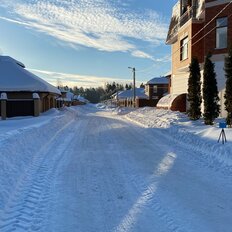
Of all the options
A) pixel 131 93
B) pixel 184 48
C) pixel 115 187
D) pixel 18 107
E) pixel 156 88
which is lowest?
pixel 115 187

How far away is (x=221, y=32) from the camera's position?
22.5 metres

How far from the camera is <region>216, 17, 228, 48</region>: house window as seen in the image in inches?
876

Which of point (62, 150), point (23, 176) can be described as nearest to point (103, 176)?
point (23, 176)

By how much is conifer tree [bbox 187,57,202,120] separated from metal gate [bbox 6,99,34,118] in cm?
1408

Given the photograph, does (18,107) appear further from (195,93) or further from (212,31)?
(212,31)

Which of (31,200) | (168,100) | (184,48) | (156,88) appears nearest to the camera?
(31,200)

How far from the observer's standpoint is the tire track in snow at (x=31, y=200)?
5062 millimetres

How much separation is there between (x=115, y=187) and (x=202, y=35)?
65.7ft

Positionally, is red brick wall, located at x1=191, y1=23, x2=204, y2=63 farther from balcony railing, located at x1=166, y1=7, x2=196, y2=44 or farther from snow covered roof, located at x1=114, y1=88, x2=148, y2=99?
snow covered roof, located at x1=114, y1=88, x2=148, y2=99

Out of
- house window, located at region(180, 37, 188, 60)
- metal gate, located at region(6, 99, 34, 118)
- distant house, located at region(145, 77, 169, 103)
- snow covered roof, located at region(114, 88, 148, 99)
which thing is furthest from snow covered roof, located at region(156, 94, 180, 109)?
snow covered roof, located at region(114, 88, 148, 99)

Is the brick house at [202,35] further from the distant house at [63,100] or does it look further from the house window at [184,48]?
the distant house at [63,100]

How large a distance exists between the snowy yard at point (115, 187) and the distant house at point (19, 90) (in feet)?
53.5

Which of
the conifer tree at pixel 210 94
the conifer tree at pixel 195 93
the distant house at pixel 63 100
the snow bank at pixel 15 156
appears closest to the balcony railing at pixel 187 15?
the conifer tree at pixel 195 93

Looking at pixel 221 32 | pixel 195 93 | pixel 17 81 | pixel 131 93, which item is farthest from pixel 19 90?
pixel 131 93
